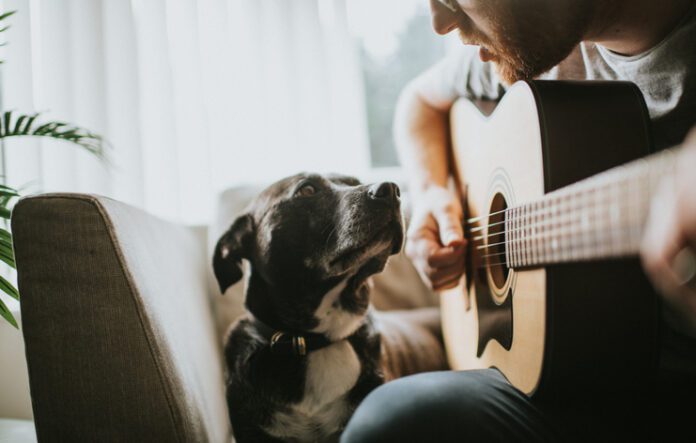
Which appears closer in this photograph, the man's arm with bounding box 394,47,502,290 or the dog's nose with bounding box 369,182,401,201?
the dog's nose with bounding box 369,182,401,201

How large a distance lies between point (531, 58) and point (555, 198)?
448mm

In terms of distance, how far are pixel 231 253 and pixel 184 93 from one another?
3.63ft

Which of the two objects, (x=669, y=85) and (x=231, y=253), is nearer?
(x=669, y=85)

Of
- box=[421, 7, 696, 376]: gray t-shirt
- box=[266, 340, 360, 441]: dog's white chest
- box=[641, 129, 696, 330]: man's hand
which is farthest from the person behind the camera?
box=[266, 340, 360, 441]: dog's white chest

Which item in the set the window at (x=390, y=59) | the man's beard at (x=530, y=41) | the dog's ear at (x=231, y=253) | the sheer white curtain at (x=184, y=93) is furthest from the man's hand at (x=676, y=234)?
the window at (x=390, y=59)

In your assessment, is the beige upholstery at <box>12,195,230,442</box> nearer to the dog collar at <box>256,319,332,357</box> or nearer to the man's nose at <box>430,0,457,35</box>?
the dog collar at <box>256,319,332,357</box>

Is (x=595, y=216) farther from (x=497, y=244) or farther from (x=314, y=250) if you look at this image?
(x=314, y=250)

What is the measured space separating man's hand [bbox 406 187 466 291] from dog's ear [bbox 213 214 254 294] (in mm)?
433

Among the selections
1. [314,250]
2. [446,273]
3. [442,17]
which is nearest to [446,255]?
[446,273]

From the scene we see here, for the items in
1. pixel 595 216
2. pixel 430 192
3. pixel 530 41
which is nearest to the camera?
pixel 595 216

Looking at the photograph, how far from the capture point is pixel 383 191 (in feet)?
3.47

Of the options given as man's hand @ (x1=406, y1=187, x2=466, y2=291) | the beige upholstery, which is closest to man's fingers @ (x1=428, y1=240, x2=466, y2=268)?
man's hand @ (x1=406, y1=187, x2=466, y2=291)

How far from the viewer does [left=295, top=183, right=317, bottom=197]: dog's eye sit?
1.14 metres

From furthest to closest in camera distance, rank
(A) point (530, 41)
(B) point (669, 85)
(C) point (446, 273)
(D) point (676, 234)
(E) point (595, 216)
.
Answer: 1. (C) point (446, 273)
2. (A) point (530, 41)
3. (B) point (669, 85)
4. (E) point (595, 216)
5. (D) point (676, 234)
